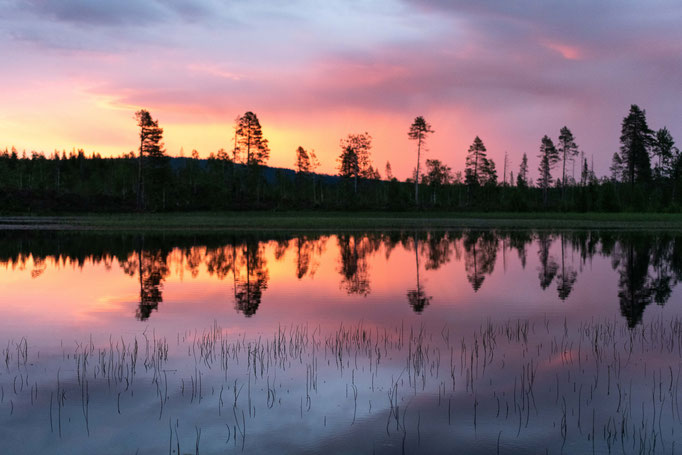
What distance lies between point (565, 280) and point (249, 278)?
16440mm

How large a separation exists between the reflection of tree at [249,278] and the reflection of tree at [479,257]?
33.4 ft

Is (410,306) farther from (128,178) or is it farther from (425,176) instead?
(425,176)

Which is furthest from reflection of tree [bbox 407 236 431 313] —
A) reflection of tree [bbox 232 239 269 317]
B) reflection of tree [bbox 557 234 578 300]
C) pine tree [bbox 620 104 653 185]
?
pine tree [bbox 620 104 653 185]

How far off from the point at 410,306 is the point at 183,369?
10826mm

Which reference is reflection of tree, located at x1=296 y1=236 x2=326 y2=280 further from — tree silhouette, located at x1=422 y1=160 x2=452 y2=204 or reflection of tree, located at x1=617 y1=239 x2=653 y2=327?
tree silhouette, located at x1=422 y1=160 x2=452 y2=204

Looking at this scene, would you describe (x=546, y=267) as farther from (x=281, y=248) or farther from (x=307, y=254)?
(x=281, y=248)

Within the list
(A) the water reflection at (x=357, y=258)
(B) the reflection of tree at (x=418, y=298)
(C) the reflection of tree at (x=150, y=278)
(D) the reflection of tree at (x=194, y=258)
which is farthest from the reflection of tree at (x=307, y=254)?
(C) the reflection of tree at (x=150, y=278)

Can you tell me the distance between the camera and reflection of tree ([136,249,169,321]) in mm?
21641

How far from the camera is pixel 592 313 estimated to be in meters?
20.7

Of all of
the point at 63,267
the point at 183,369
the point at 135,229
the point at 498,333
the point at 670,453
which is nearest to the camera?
the point at 670,453

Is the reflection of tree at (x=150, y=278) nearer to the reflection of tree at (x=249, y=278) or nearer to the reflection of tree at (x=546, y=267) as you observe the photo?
the reflection of tree at (x=249, y=278)

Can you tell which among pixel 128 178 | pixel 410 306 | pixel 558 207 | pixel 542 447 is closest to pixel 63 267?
pixel 410 306

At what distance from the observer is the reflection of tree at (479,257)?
30.6m

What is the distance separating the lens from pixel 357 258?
3922cm
